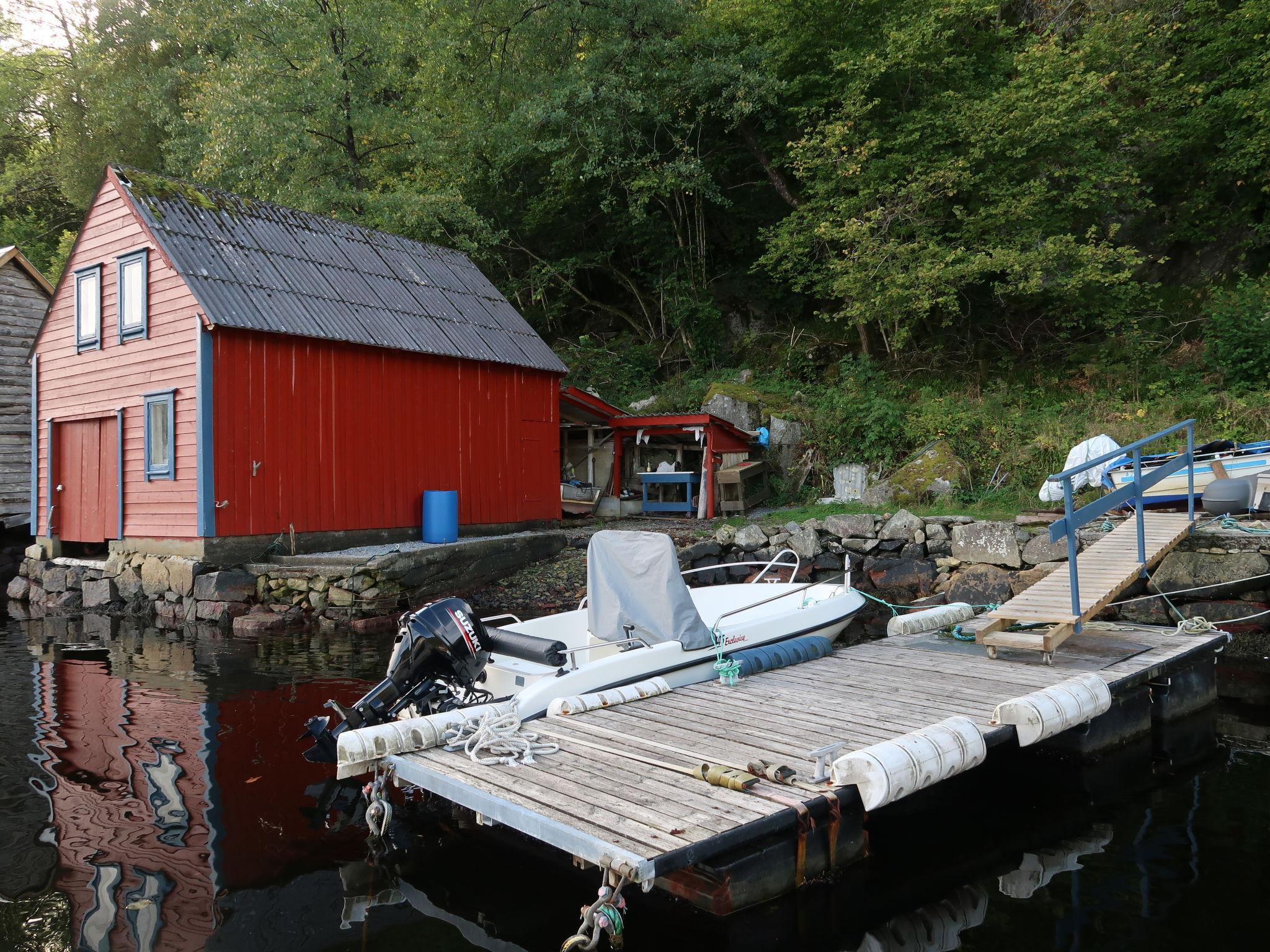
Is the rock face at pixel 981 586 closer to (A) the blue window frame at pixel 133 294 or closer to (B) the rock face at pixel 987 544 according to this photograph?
(B) the rock face at pixel 987 544

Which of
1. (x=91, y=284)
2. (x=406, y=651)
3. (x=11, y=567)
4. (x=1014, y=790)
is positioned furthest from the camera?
(x=11, y=567)

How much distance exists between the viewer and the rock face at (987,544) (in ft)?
35.6

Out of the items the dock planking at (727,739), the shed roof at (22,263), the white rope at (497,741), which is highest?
the shed roof at (22,263)

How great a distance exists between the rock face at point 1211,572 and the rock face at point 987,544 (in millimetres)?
1702

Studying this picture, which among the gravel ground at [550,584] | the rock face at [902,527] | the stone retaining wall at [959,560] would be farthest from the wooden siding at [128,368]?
the rock face at [902,527]

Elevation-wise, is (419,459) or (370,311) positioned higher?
(370,311)

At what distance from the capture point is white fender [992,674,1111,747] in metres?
4.99

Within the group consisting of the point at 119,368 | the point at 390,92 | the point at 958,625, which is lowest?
the point at 958,625

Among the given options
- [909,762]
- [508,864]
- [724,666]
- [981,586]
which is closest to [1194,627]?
[981,586]

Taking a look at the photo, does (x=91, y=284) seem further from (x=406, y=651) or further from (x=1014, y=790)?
(x=1014, y=790)

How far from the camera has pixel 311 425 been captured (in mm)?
12883

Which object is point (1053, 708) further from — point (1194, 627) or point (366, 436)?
point (366, 436)

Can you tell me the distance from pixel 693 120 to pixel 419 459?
1145cm

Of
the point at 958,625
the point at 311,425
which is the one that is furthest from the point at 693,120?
the point at 958,625
